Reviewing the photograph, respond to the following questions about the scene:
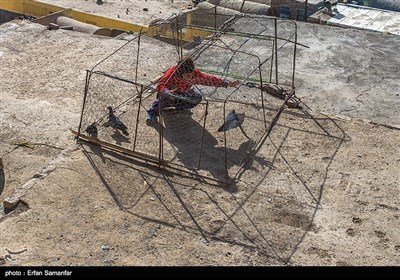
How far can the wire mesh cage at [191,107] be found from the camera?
30.9 feet

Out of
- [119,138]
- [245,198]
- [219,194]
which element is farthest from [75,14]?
[245,198]

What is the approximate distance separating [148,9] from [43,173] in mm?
15673

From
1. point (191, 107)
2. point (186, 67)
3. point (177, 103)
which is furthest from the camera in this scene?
point (191, 107)

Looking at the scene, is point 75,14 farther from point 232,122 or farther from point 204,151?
point 232,122

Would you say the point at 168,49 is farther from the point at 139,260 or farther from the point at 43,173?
Answer: the point at 139,260

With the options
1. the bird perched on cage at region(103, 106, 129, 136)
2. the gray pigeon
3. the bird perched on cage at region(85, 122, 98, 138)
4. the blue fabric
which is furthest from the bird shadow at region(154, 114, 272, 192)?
the bird perched on cage at region(85, 122, 98, 138)

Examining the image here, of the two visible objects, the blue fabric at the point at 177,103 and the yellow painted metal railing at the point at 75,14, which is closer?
the blue fabric at the point at 177,103

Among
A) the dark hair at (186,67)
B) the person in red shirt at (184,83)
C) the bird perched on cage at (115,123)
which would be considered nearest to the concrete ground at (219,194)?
the bird perched on cage at (115,123)

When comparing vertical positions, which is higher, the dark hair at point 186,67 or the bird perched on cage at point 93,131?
the dark hair at point 186,67

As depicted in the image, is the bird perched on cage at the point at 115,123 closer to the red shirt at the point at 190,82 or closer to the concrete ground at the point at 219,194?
the concrete ground at the point at 219,194

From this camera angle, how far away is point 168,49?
1397 centimetres

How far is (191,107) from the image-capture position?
1063 centimetres

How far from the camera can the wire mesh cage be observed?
9.43 meters
